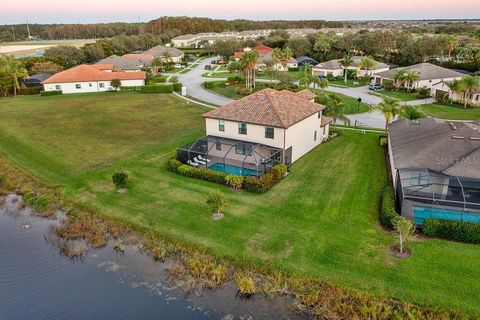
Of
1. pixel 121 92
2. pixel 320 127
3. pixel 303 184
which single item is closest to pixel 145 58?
pixel 121 92

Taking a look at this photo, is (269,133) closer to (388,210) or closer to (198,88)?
(388,210)

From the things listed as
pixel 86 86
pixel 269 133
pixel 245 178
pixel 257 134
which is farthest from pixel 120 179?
pixel 86 86

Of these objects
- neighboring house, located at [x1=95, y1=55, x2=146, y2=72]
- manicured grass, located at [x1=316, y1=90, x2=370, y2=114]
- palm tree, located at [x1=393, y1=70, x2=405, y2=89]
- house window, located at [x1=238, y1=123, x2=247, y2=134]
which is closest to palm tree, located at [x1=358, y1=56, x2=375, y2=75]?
palm tree, located at [x1=393, y1=70, x2=405, y2=89]

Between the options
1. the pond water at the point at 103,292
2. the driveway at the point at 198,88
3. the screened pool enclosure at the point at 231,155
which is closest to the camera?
the pond water at the point at 103,292

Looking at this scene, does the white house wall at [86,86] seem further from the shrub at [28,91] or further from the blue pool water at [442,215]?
the blue pool water at [442,215]

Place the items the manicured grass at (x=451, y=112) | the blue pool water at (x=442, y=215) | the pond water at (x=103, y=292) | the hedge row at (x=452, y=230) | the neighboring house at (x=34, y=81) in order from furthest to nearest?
the neighboring house at (x=34, y=81), the manicured grass at (x=451, y=112), the blue pool water at (x=442, y=215), the hedge row at (x=452, y=230), the pond water at (x=103, y=292)

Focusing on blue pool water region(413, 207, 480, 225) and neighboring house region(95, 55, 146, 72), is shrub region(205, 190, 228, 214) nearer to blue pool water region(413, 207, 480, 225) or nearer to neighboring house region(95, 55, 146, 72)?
blue pool water region(413, 207, 480, 225)

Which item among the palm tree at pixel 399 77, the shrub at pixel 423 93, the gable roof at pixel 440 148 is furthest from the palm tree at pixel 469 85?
the gable roof at pixel 440 148
